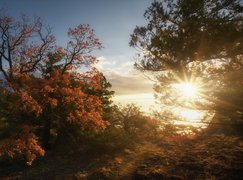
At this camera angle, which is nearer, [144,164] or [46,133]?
[144,164]

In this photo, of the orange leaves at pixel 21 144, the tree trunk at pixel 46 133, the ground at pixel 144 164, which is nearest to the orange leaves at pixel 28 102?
the orange leaves at pixel 21 144

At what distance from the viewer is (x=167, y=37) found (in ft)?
33.6

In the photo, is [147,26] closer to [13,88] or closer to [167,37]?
[167,37]

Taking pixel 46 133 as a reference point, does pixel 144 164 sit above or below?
below

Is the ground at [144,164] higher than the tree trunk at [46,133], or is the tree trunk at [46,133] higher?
the tree trunk at [46,133]

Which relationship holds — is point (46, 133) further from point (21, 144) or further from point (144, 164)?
point (144, 164)

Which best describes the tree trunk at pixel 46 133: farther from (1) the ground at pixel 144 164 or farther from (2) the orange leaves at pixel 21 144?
(2) the orange leaves at pixel 21 144

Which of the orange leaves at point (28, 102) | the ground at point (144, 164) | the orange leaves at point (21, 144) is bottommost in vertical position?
the ground at point (144, 164)

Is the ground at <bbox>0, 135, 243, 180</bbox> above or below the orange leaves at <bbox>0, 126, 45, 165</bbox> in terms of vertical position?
below

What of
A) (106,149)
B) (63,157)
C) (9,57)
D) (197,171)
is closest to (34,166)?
(63,157)

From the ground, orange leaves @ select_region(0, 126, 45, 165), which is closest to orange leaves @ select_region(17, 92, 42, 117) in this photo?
orange leaves @ select_region(0, 126, 45, 165)

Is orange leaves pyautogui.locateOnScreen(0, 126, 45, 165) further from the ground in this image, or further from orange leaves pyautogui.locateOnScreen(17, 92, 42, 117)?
the ground

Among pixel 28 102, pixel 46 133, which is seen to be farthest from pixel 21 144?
pixel 46 133

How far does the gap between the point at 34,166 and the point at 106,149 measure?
408cm
